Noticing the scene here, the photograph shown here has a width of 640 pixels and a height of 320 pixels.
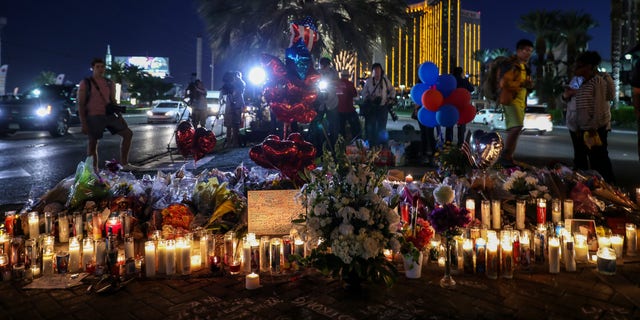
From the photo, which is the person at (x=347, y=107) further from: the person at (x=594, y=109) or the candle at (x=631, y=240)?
the candle at (x=631, y=240)

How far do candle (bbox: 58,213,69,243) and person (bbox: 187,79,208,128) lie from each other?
7.51m

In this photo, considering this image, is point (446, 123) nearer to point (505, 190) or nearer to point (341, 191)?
point (505, 190)

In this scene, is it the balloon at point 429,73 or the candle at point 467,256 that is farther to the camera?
the balloon at point 429,73

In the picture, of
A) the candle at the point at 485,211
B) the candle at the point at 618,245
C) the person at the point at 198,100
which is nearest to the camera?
the candle at the point at 618,245

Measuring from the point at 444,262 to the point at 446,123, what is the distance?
3679 millimetres

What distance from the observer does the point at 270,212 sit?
4781 mm

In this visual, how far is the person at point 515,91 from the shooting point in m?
7.53

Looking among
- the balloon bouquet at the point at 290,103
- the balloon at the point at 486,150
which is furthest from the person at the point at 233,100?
the balloon at the point at 486,150

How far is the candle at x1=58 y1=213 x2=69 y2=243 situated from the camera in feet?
16.4

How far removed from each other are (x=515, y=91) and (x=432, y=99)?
47.9 inches

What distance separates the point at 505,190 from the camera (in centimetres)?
557

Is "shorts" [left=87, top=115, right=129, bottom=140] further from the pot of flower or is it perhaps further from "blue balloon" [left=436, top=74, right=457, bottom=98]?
the pot of flower

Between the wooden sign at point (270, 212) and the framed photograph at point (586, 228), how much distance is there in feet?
7.99

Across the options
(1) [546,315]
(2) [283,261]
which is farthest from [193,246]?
(1) [546,315]
